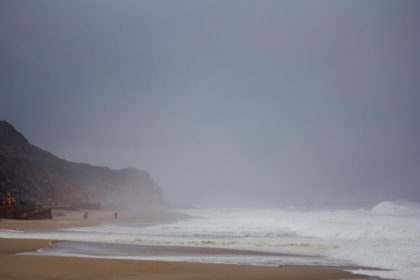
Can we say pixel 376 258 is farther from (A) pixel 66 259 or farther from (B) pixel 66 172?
(B) pixel 66 172

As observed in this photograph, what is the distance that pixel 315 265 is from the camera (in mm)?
14578

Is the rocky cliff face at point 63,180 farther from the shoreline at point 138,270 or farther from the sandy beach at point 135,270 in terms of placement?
the sandy beach at point 135,270

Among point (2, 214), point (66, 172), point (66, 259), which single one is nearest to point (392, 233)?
point (66, 259)

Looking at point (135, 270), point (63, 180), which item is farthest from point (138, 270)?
point (63, 180)

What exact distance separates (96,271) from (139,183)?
159032 mm

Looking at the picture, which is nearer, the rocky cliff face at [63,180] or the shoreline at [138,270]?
the shoreline at [138,270]

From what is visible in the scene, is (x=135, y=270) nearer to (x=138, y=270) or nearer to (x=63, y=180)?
(x=138, y=270)

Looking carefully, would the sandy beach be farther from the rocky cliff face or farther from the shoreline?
the rocky cliff face

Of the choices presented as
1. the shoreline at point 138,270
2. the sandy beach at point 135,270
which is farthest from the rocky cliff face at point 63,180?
the sandy beach at point 135,270

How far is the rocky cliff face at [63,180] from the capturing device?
86688 millimetres

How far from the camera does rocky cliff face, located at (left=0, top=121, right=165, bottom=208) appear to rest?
86688 millimetres

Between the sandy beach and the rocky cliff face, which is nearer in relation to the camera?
the sandy beach

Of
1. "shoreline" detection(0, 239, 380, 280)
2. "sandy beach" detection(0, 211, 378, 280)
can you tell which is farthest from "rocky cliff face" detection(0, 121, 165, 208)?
"sandy beach" detection(0, 211, 378, 280)

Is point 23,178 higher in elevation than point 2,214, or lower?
higher
